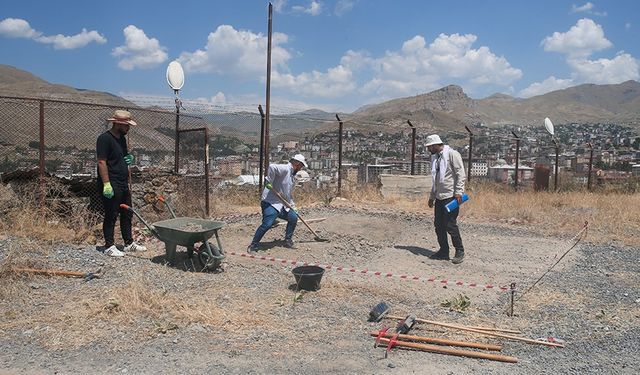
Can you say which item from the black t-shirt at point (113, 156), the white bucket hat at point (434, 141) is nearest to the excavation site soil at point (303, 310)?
the black t-shirt at point (113, 156)

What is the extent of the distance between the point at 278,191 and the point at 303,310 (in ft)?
9.09

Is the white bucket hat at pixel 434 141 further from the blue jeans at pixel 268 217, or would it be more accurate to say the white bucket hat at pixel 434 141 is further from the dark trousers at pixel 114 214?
the dark trousers at pixel 114 214

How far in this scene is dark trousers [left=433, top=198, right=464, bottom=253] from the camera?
7.51 m

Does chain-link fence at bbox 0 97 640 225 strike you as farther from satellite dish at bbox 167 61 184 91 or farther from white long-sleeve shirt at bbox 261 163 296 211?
white long-sleeve shirt at bbox 261 163 296 211

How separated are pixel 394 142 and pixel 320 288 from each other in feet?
47.2

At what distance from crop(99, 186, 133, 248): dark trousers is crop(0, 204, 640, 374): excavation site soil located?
338 millimetres

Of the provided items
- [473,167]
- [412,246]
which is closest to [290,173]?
[412,246]

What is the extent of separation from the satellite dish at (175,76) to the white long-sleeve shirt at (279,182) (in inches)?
218

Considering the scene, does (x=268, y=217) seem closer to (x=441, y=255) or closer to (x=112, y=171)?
(x=112, y=171)

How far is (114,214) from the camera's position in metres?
6.83

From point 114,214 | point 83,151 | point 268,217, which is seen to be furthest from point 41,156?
point 268,217

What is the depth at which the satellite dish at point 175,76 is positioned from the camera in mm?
12055

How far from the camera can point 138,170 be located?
10.1 m

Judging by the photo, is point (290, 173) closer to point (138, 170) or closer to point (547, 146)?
point (138, 170)
